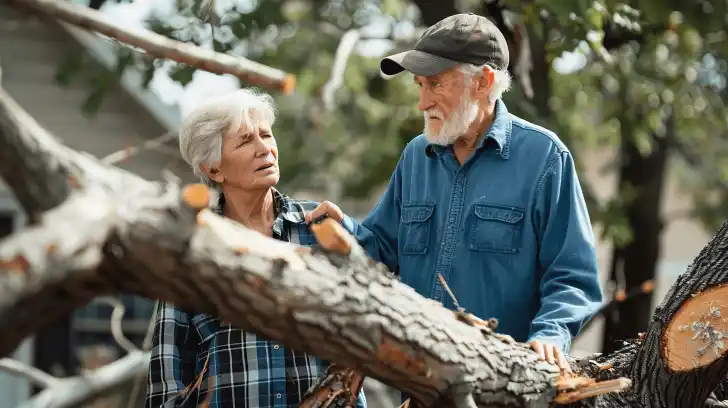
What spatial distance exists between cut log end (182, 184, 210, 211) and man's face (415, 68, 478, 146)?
1.23m

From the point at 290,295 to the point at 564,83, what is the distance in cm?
589

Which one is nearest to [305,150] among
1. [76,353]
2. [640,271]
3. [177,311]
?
[76,353]

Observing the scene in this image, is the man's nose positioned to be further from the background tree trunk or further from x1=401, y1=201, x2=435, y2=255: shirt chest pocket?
the background tree trunk

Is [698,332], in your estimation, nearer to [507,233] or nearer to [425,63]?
[507,233]

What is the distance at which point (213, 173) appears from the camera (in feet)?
11.7

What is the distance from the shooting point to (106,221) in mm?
2053

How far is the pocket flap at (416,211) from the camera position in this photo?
10.9 ft

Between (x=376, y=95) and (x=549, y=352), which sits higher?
(x=549, y=352)

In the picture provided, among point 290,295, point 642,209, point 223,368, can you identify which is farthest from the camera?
point 642,209

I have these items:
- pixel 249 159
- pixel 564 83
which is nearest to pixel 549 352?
pixel 249 159

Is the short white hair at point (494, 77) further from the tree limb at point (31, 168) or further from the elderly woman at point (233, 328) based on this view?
the tree limb at point (31, 168)

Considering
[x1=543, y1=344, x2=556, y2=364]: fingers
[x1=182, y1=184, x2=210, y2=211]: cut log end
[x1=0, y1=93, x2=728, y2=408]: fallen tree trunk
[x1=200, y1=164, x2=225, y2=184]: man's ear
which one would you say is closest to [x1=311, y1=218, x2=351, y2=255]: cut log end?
[x1=0, y1=93, x2=728, y2=408]: fallen tree trunk

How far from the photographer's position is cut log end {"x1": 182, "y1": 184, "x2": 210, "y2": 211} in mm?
2156

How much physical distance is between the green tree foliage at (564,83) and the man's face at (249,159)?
1778mm
